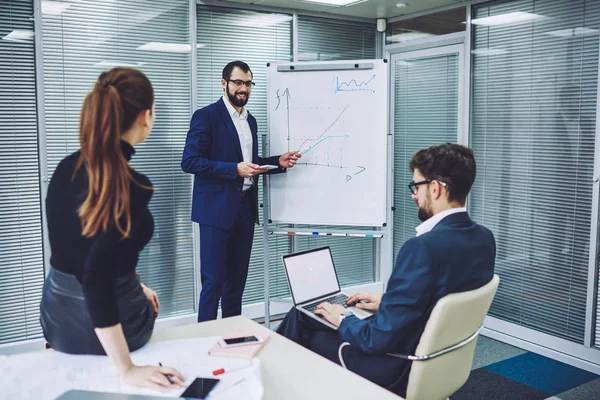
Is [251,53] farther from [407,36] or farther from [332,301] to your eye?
[332,301]

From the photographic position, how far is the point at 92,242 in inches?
51.0

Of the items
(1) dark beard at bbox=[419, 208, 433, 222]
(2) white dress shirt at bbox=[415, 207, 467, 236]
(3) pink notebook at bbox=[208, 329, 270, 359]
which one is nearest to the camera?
(3) pink notebook at bbox=[208, 329, 270, 359]

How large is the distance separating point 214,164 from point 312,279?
1044 mm

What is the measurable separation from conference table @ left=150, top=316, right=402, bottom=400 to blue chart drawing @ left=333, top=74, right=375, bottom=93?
7.48 ft

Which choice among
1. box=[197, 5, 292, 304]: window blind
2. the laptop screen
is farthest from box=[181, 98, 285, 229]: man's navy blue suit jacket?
the laptop screen

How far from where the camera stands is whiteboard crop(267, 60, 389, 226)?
3.65 m

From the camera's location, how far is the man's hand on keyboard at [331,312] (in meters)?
2.07

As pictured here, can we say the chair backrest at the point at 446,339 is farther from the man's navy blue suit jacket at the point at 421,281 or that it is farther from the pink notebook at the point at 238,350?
the pink notebook at the point at 238,350

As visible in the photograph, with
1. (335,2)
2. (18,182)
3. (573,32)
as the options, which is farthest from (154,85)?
(573,32)

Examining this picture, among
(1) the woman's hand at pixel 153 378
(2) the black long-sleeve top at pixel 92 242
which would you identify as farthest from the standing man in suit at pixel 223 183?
(1) the woman's hand at pixel 153 378

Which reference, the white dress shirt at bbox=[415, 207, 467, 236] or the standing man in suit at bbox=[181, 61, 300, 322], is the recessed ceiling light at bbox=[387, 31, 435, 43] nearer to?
Result: the standing man in suit at bbox=[181, 61, 300, 322]

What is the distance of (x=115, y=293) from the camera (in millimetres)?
1336

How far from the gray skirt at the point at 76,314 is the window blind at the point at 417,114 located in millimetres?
3282

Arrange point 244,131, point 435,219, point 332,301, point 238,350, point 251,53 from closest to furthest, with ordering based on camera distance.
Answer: point 238,350, point 435,219, point 332,301, point 244,131, point 251,53
